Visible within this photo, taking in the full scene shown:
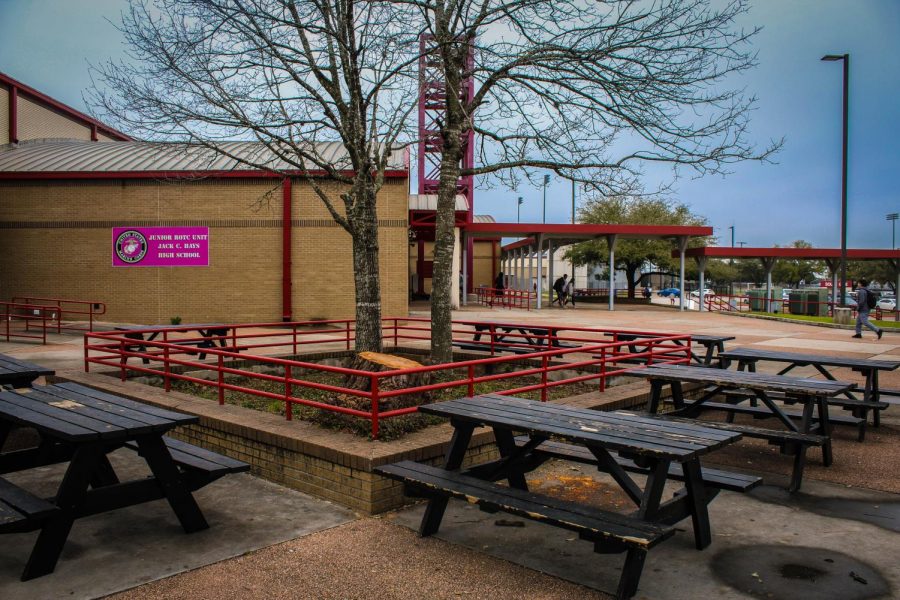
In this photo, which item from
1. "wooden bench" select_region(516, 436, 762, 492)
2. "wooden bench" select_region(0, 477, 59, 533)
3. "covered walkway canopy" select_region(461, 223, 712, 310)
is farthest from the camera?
"covered walkway canopy" select_region(461, 223, 712, 310)

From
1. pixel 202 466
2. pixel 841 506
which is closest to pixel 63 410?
pixel 202 466

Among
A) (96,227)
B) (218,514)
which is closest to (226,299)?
(96,227)

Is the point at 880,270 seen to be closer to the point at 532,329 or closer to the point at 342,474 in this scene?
the point at 532,329

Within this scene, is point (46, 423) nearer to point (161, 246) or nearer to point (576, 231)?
point (161, 246)

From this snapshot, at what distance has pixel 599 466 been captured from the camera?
14.7 feet

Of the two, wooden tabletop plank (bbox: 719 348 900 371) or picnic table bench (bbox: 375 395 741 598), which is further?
wooden tabletop plank (bbox: 719 348 900 371)

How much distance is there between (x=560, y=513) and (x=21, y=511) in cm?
309

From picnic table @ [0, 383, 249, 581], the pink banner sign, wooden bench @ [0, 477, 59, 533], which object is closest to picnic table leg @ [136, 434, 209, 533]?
picnic table @ [0, 383, 249, 581]

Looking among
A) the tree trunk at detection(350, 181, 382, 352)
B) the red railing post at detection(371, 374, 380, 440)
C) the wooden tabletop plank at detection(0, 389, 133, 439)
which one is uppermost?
the tree trunk at detection(350, 181, 382, 352)

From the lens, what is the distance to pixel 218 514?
5.13m

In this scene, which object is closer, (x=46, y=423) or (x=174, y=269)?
(x=46, y=423)

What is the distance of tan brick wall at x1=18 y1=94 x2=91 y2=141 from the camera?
3006cm

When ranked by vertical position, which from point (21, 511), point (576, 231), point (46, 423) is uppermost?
point (576, 231)

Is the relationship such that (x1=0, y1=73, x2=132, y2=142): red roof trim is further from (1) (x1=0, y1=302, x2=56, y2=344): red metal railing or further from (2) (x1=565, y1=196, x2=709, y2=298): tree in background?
(2) (x1=565, y1=196, x2=709, y2=298): tree in background
